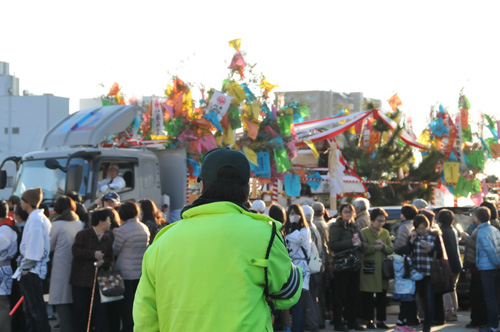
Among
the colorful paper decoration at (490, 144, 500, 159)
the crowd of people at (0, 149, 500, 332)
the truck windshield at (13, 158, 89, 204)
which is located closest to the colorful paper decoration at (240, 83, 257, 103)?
the crowd of people at (0, 149, 500, 332)

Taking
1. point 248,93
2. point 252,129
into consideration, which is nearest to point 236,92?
point 248,93

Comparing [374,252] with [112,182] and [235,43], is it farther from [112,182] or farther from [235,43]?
[235,43]

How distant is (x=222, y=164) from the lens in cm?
343

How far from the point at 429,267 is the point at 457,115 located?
15.3 metres

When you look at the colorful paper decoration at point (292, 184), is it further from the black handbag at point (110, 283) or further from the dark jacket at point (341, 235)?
the black handbag at point (110, 283)

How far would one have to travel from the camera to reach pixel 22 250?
31.7 feet

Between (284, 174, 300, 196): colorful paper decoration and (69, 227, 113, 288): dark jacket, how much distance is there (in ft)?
34.5

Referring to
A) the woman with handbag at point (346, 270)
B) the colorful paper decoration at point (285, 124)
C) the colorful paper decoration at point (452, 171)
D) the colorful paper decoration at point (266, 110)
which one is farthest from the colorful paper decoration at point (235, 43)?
the colorful paper decoration at point (452, 171)

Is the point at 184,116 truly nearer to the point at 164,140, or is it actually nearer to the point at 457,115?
the point at 164,140

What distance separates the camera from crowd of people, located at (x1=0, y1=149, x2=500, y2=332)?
3.23 m

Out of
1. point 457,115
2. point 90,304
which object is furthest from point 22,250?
point 457,115

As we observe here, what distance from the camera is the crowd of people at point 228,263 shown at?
3227mm

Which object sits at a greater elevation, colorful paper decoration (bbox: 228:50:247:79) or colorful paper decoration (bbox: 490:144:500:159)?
colorful paper decoration (bbox: 228:50:247:79)

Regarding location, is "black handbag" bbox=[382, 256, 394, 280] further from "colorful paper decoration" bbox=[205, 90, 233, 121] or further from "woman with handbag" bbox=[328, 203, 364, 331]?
"colorful paper decoration" bbox=[205, 90, 233, 121]
